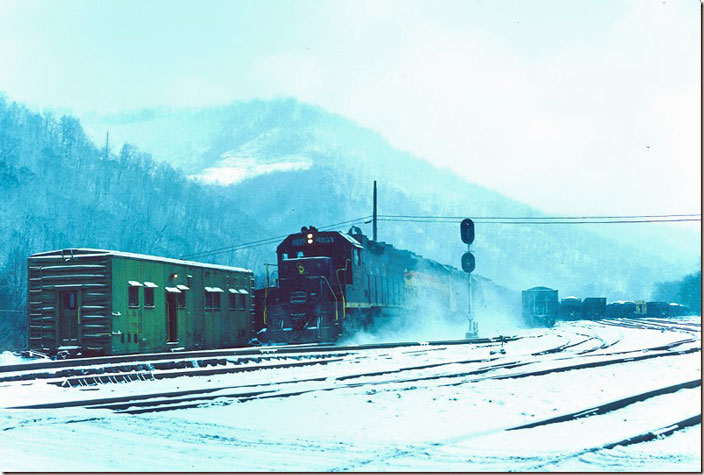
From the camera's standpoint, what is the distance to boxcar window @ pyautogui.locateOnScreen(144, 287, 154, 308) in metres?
21.8

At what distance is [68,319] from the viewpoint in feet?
67.7

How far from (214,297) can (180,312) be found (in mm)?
2281

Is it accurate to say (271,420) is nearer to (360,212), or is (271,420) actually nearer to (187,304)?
(187,304)

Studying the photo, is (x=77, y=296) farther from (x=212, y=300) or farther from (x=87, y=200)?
(x=87, y=200)

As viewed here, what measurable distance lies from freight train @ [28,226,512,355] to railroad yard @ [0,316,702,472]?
16.7ft

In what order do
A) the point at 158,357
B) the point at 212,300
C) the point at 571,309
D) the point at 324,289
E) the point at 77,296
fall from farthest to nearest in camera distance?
the point at 571,309, the point at 324,289, the point at 212,300, the point at 77,296, the point at 158,357

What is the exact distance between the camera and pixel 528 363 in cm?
1686

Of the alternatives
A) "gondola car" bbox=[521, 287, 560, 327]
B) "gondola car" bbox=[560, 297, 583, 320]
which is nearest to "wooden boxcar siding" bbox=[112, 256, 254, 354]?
"gondola car" bbox=[521, 287, 560, 327]

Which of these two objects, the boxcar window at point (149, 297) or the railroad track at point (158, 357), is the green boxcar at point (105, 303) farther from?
the railroad track at point (158, 357)

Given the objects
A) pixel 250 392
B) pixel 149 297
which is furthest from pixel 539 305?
pixel 250 392

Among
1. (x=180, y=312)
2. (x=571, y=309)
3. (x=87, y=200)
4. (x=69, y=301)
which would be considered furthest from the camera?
(x=87, y=200)

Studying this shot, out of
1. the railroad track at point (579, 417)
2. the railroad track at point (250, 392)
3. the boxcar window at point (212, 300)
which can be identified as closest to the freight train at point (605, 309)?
the boxcar window at point (212, 300)

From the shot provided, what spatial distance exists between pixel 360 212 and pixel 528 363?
120 m

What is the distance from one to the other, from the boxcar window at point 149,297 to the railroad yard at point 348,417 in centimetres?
594
